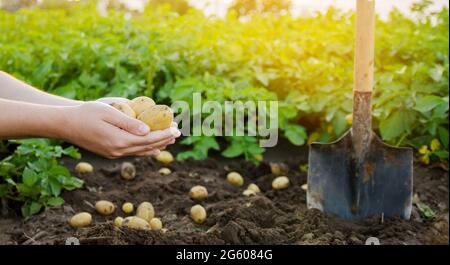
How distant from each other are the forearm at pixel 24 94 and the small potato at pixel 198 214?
2.30 feet

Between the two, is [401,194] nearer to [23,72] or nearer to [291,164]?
[291,164]

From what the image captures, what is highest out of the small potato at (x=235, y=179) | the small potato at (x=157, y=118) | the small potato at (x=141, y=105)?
the small potato at (x=141, y=105)

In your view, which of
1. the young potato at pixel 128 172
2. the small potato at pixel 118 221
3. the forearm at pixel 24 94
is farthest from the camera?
the young potato at pixel 128 172

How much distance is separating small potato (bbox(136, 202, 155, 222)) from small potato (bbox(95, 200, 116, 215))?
112 millimetres

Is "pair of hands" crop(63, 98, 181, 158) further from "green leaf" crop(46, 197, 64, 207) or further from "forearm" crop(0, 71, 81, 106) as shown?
"green leaf" crop(46, 197, 64, 207)

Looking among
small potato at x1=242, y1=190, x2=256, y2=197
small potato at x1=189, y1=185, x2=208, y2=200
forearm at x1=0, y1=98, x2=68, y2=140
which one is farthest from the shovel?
forearm at x1=0, y1=98, x2=68, y2=140

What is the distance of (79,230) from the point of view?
8.30 ft

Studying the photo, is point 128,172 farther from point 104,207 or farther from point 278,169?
point 278,169

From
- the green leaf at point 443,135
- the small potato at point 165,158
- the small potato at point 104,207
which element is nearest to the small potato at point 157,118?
the small potato at point 104,207

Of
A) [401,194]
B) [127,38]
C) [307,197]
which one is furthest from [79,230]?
[127,38]

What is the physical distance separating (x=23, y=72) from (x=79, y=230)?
1.56m

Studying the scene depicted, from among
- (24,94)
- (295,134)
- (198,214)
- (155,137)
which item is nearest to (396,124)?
(295,134)

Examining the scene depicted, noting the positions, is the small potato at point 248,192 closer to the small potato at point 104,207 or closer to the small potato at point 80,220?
the small potato at point 104,207

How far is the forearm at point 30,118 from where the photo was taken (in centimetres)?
188
